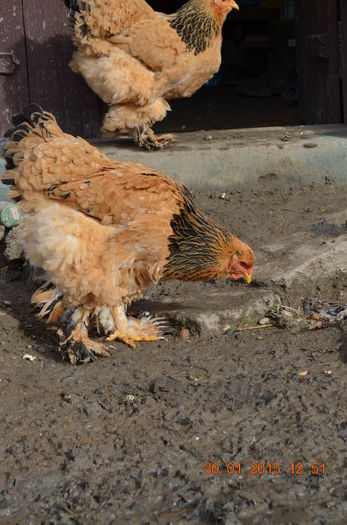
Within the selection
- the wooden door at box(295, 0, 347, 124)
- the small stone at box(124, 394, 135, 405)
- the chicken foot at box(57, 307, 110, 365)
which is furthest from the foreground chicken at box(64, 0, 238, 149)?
the small stone at box(124, 394, 135, 405)

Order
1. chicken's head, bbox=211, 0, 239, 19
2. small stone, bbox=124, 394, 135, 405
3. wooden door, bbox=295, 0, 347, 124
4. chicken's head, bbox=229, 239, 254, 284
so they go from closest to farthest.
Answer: small stone, bbox=124, 394, 135, 405 → chicken's head, bbox=229, 239, 254, 284 → chicken's head, bbox=211, 0, 239, 19 → wooden door, bbox=295, 0, 347, 124

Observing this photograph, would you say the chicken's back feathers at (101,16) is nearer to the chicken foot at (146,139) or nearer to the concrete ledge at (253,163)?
the chicken foot at (146,139)

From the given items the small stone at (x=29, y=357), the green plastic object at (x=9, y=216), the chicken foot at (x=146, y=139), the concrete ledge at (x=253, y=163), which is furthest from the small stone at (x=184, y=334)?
the chicken foot at (x=146, y=139)

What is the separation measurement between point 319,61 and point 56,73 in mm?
2726

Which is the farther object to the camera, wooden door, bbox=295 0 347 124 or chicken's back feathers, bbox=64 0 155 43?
wooden door, bbox=295 0 347 124

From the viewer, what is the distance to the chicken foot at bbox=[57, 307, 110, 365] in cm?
373

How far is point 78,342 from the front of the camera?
3.77m

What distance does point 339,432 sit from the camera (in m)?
2.96

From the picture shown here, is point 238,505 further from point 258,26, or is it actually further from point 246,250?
point 258,26

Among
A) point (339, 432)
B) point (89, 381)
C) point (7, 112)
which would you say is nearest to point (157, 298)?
point (89, 381)

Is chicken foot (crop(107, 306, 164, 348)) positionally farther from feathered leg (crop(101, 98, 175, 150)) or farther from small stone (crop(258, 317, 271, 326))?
feathered leg (crop(101, 98, 175, 150))

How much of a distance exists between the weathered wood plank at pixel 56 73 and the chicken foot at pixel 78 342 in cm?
307
